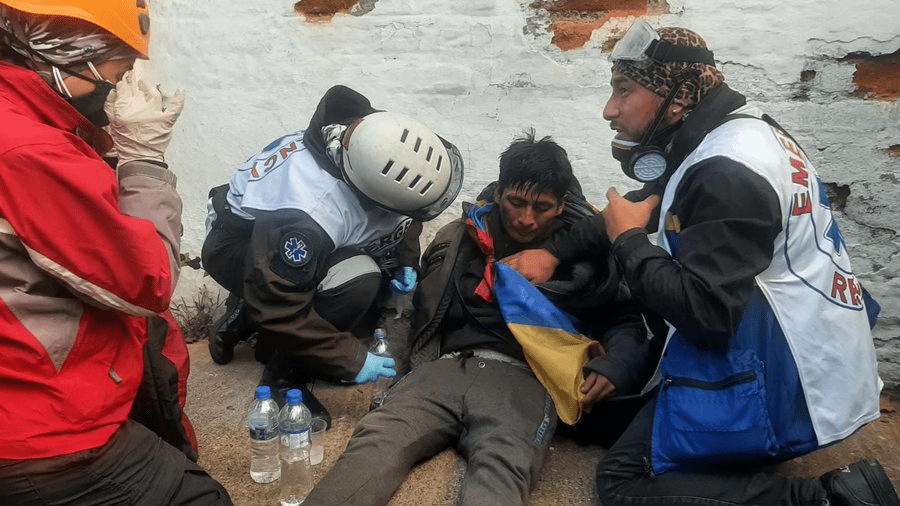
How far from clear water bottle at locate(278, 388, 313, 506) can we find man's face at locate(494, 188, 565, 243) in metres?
1.23

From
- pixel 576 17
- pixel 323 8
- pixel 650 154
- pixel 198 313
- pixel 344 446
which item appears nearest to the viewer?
pixel 650 154

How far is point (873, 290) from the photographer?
12.6 ft

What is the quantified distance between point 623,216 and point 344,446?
1585mm

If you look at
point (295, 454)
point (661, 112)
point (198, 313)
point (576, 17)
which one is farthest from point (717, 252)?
point (198, 313)

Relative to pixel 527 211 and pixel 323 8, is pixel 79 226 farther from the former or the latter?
pixel 323 8

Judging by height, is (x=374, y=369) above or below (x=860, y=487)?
below

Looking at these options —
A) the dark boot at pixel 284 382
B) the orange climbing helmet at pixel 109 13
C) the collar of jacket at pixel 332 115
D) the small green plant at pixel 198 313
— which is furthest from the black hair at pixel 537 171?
the small green plant at pixel 198 313

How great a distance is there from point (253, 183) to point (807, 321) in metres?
2.38

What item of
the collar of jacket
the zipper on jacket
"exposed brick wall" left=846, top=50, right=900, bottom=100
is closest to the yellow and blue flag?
the zipper on jacket

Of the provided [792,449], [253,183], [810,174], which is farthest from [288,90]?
[792,449]

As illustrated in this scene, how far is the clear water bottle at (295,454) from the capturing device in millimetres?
2969

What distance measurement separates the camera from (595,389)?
312cm

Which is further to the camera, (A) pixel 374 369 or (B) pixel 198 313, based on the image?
(B) pixel 198 313

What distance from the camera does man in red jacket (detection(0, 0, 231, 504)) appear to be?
1904 millimetres
